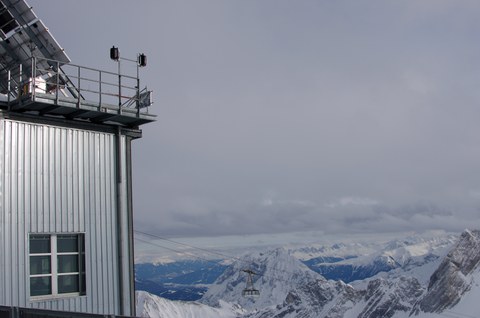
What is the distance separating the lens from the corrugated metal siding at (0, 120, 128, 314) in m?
19.6

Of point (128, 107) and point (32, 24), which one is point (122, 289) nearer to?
point (128, 107)

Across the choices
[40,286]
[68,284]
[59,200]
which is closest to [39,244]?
[40,286]

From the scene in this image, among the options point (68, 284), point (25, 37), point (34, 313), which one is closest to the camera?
point (34, 313)

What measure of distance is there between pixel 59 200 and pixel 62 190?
32cm

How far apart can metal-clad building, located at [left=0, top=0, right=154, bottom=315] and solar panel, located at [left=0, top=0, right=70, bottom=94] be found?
4cm

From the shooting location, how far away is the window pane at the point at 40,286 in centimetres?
1995

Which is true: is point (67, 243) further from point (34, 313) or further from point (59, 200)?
point (34, 313)

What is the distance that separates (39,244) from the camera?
66.5 ft

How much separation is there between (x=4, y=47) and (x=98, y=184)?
263 inches

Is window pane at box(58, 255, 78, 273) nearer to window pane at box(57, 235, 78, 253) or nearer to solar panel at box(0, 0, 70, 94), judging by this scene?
window pane at box(57, 235, 78, 253)

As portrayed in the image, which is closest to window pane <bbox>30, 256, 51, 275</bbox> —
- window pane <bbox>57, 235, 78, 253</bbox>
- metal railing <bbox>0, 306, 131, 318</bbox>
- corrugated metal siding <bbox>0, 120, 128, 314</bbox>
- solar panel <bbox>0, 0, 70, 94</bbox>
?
corrugated metal siding <bbox>0, 120, 128, 314</bbox>

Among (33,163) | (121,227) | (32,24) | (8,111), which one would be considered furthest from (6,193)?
(32,24)

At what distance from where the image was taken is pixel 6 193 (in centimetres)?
1969

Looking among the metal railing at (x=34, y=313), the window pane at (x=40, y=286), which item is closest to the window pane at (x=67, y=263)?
the window pane at (x=40, y=286)
